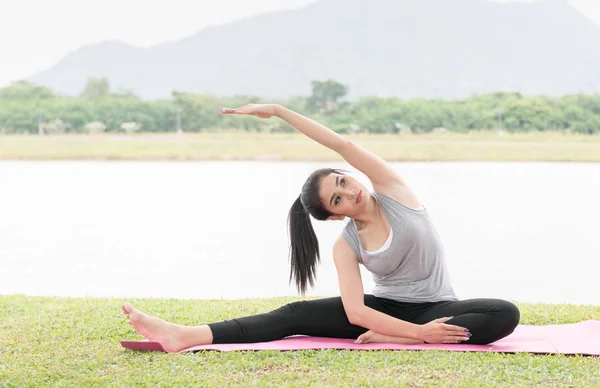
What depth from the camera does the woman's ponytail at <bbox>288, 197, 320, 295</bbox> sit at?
2625 mm

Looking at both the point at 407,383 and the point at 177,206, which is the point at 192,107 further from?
the point at 407,383

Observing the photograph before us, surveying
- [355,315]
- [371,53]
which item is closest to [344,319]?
[355,315]

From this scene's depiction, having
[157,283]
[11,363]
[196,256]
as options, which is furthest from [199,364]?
[196,256]

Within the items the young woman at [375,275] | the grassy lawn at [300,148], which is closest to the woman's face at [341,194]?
the young woman at [375,275]

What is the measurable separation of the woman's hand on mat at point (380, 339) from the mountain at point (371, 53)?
28.0 metres

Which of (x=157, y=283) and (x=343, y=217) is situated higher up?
(x=343, y=217)

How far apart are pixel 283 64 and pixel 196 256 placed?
1024 inches

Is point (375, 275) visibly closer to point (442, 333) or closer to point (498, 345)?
point (442, 333)

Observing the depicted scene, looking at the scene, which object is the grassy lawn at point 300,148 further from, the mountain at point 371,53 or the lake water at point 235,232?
the mountain at point 371,53

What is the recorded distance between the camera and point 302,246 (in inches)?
105

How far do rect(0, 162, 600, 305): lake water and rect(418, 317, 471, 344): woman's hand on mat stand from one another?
41.5 inches

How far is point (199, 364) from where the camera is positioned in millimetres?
2393

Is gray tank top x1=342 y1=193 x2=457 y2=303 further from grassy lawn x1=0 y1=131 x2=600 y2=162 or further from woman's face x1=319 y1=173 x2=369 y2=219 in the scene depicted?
grassy lawn x1=0 y1=131 x2=600 y2=162

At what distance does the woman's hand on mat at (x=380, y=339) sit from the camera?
2553mm
